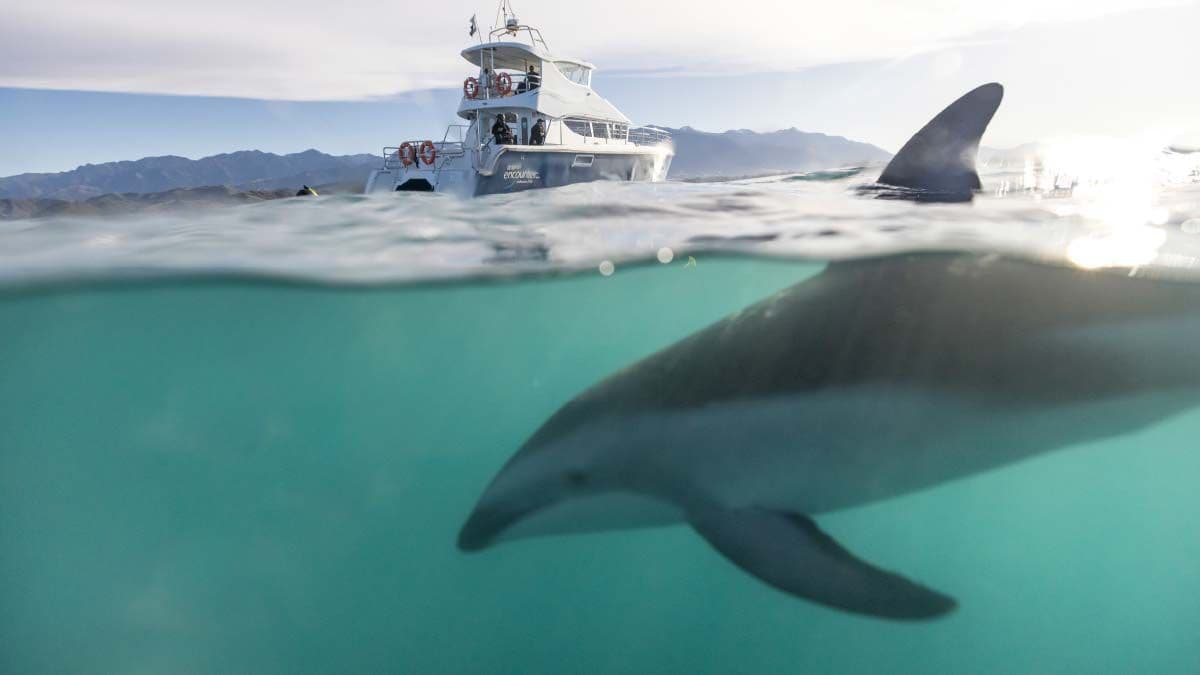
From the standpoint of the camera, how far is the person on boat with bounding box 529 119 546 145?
895 inches

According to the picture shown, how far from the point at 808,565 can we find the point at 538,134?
20.9 meters

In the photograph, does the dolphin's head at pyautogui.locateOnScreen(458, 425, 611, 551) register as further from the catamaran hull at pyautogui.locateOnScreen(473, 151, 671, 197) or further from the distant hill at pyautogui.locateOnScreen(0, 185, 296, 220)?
the catamaran hull at pyautogui.locateOnScreen(473, 151, 671, 197)

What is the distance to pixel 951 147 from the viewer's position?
19.1ft

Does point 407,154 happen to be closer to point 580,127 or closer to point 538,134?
point 538,134

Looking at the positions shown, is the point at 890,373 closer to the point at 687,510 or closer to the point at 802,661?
the point at 687,510

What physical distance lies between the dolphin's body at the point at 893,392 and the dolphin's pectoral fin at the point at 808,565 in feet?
0.09

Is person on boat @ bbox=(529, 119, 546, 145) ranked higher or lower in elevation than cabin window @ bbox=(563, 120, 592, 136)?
lower

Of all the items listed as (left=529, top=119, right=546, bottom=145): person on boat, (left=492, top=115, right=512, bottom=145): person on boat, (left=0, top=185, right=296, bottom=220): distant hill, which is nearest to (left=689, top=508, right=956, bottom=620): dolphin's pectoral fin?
(left=0, top=185, right=296, bottom=220): distant hill

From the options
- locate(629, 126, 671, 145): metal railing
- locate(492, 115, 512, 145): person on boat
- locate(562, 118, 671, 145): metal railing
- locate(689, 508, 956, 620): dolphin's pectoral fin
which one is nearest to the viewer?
locate(689, 508, 956, 620): dolphin's pectoral fin

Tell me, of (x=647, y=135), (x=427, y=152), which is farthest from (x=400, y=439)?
(x=647, y=135)

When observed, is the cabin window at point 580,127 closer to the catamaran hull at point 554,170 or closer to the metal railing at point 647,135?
the catamaran hull at point 554,170

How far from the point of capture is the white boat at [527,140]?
2003 centimetres

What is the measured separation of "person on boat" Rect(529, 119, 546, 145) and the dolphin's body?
765 inches

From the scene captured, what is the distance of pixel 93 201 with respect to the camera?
38.8ft
